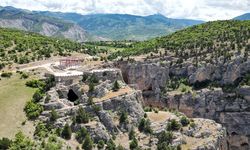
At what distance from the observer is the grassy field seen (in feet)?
299

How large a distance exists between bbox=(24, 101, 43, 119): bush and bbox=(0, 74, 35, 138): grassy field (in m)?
1.10

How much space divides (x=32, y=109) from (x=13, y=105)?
16.6ft

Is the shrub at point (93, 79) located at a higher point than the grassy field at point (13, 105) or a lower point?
higher

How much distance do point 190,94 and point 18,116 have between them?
2137 inches

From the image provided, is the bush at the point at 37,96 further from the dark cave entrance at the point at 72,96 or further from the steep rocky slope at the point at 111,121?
the dark cave entrance at the point at 72,96

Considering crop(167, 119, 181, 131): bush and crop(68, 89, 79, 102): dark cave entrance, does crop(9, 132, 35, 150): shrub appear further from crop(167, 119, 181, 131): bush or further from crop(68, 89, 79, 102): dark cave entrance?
crop(167, 119, 181, 131): bush

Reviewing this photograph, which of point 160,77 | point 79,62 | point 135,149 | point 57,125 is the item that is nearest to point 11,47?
point 79,62

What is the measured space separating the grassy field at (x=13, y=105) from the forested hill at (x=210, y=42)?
4822cm

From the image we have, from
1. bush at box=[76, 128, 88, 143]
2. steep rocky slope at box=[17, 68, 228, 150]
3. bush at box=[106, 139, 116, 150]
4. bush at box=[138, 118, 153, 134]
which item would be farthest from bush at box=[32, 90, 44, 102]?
bush at box=[138, 118, 153, 134]

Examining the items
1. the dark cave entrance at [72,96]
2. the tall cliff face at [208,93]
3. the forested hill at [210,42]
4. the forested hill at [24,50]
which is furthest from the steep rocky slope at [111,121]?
the forested hill at [210,42]

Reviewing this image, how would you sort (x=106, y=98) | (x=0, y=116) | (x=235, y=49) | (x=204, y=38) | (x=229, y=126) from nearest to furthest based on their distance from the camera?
1. (x=0, y=116)
2. (x=106, y=98)
3. (x=229, y=126)
4. (x=235, y=49)
5. (x=204, y=38)

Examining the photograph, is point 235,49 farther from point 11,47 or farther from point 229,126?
point 11,47

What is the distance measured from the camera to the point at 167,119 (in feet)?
349

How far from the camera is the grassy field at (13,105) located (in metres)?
91.3
